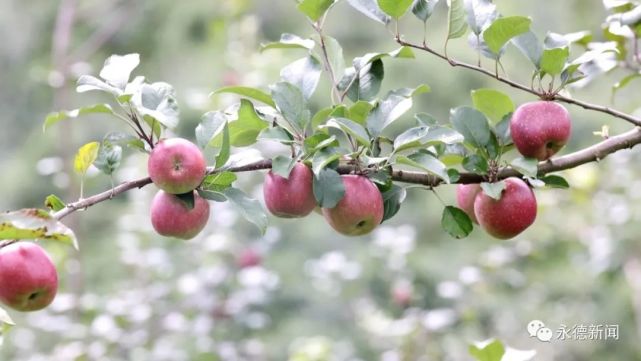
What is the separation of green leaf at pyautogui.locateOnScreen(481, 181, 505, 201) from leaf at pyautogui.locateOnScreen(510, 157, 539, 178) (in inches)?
1.0

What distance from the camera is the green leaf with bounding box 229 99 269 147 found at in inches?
34.3

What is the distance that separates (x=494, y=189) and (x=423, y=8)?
224 millimetres

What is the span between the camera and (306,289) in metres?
2.85

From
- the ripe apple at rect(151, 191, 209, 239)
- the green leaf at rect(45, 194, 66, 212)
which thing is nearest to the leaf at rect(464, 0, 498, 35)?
the ripe apple at rect(151, 191, 209, 239)

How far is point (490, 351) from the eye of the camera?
0.89 meters

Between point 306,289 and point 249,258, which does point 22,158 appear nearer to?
point 306,289

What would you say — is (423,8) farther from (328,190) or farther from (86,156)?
(86,156)

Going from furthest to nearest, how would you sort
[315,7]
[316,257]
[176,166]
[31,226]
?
[316,257], [315,7], [176,166], [31,226]

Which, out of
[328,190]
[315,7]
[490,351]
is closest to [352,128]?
[328,190]

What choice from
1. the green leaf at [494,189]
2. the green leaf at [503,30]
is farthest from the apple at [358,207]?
the green leaf at [503,30]

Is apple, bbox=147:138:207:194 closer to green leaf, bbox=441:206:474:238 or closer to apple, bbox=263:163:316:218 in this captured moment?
apple, bbox=263:163:316:218

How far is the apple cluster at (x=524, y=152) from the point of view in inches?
35.8

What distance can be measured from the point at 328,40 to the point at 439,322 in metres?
1.16

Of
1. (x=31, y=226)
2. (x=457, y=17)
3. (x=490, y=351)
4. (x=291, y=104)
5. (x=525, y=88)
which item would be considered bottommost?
(x=490, y=351)
